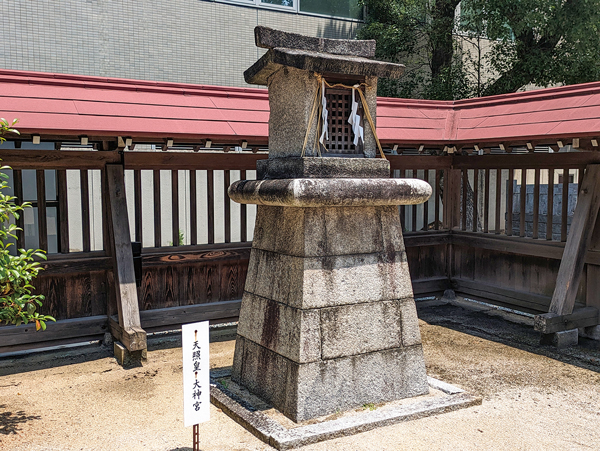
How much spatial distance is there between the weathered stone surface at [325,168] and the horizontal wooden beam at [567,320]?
343 cm

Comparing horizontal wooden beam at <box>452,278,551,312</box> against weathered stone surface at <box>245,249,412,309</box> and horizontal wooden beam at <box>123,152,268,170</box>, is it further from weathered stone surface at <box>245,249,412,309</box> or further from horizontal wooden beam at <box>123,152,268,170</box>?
horizontal wooden beam at <box>123,152,268,170</box>

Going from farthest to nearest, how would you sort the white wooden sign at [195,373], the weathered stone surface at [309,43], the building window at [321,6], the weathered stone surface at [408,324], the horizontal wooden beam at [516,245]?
1. the building window at [321,6]
2. the horizontal wooden beam at [516,245]
3. the weathered stone surface at [408,324]
4. the weathered stone surface at [309,43]
5. the white wooden sign at [195,373]

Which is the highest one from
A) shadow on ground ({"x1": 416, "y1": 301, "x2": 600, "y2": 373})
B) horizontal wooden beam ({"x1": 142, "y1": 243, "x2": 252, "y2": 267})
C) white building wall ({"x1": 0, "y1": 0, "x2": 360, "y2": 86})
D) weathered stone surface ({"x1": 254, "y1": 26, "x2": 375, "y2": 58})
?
white building wall ({"x1": 0, "y1": 0, "x2": 360, "y2": 86})

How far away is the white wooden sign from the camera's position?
4406mm

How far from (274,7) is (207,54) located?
238 cm

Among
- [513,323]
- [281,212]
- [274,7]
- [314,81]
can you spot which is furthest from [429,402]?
[274,7]

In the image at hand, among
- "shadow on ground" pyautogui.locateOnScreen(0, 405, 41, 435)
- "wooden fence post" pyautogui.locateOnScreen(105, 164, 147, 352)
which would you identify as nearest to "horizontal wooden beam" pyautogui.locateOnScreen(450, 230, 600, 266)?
"wooden fence post" pyautogui.locateOnScreen(105, 164, 147, 352)

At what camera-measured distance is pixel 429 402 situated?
568 centimetres

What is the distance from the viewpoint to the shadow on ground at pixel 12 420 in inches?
207

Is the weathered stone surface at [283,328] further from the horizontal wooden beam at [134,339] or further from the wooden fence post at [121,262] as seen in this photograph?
the wooden fence post at [121,262]

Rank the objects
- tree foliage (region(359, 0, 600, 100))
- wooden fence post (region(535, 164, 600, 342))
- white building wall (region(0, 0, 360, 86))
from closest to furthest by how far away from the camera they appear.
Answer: wooden fence post (region(535, 164, 600, 342)), white building wall (region(0, 0, 360, 86)), tree foliage (region(359, 0, 600, 100))

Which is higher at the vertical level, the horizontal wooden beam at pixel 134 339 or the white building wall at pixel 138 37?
the white building wall at pixel 138 37

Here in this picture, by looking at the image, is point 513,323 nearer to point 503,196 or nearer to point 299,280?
point 299,280

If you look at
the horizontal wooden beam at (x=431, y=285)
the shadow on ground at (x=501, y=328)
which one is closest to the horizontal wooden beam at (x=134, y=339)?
the shadow on ground at (x=501, y=328)
